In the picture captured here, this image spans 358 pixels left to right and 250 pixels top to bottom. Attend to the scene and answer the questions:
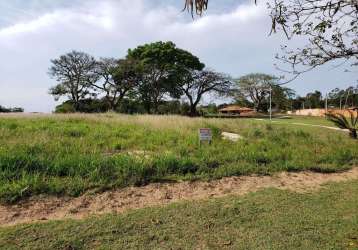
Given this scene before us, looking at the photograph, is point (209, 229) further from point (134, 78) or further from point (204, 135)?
point (134, 78)

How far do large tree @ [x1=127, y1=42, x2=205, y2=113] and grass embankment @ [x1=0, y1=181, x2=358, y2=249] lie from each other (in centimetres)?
3838

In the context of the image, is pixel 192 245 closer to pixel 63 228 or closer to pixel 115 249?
pixel 115 249

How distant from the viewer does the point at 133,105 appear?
144ft

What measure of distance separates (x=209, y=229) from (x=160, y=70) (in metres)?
39.9

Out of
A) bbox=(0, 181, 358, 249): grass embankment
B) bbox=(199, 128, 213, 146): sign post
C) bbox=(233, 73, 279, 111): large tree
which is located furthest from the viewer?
bbox=(233, 73, 279, 111): large tree

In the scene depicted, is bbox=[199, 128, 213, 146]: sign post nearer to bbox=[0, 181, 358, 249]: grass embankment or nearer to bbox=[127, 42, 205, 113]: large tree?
bbox=[0, 181, 358, 249]: grass embankment

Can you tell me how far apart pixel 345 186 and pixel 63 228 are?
4.63 m

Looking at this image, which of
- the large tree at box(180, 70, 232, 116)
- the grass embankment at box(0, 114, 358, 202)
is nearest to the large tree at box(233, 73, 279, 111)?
the large tree at box(180, 70, 232, 116)

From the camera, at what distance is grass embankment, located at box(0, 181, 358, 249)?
3.15m

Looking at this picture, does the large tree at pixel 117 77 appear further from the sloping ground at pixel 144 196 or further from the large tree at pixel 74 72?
the sloping ground at pixel 144 196

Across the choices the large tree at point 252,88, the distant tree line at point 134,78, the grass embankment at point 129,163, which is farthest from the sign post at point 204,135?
the large tree at point 252,88

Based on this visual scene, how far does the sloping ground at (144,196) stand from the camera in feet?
12.8

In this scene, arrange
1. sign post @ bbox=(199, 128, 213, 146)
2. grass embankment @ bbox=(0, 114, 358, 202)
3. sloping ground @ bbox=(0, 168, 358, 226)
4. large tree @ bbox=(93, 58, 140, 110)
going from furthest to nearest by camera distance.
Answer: large tree @ bbox=(93, 58, 140, 110) → sign post @ bbox=(199, 128, 213, 146) → grass embankment @ bbox=(0, 114, 358, 202) → sloping ground @ bbox=(0, 168, 358, 226)

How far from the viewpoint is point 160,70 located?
42562 millimetres
